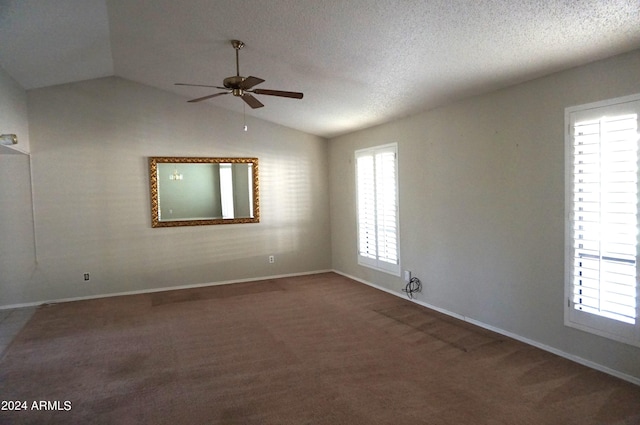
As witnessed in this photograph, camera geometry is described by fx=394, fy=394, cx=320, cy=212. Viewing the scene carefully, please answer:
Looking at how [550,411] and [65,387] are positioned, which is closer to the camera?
[550,411]

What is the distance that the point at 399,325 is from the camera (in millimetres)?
4254

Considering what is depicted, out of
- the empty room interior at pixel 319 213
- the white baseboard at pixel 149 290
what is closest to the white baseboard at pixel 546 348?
the empty room interior at pixel 319 213

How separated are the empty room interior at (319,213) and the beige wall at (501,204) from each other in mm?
21

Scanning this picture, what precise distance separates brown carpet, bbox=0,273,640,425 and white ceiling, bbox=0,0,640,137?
8.06 ft

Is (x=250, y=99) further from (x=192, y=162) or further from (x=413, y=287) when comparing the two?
(x=413, y=287)

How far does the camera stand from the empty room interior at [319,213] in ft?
9.21

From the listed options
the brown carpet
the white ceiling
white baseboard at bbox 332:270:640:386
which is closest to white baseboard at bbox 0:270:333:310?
the brown carpet

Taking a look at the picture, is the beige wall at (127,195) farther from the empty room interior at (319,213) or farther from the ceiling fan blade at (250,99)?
the ceiling fan blade at (250,99)

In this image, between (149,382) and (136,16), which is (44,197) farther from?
(149,382)

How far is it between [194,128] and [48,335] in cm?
342

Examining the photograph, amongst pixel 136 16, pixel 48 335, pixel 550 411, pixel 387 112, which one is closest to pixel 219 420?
pixel 550 411

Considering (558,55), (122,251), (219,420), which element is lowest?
(219,420)

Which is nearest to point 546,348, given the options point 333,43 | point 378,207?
point 378,207

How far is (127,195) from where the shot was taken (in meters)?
5.86
